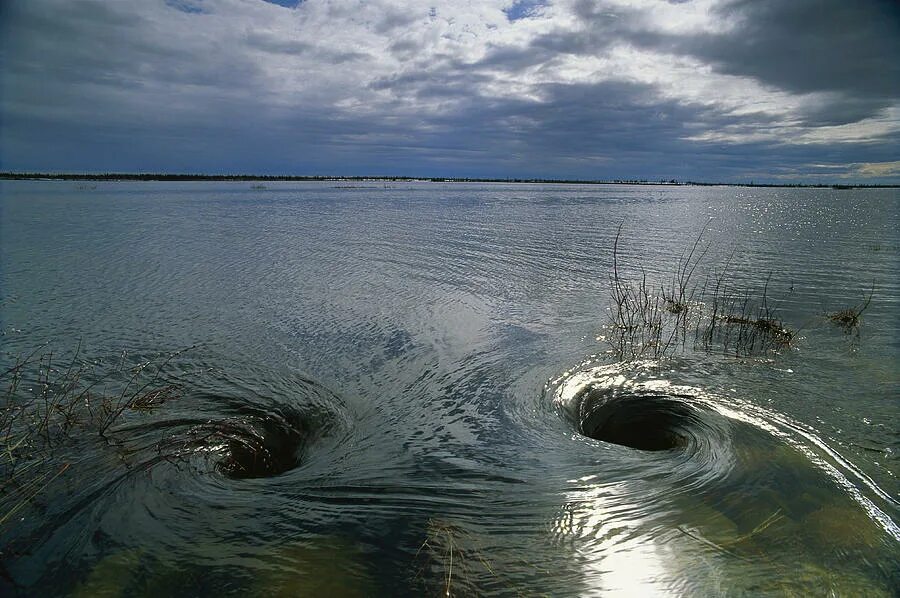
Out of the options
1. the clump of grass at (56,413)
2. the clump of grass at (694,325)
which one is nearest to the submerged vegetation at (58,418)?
the clump of grass at (56,413)

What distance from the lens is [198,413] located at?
888 cm

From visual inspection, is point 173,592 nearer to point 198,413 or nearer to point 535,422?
point 198,413

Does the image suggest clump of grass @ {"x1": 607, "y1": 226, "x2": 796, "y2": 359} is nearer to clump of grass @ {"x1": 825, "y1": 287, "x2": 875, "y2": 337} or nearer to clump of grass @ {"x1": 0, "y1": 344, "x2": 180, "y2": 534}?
clump of grass @ {"x1": 825, "y1": 287, "x2": 875, "y2": 337}

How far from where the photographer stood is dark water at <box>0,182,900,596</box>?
5.29 meters

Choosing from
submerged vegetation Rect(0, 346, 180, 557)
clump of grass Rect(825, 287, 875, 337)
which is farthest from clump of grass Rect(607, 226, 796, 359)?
submerged vegetation Rect(0, 346, 180, 557)

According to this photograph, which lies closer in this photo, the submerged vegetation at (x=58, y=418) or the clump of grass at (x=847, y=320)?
the submerged vegetation at (x=58, y=418)

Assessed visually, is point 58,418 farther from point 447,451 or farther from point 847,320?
point 847,320

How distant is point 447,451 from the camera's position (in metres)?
7.92

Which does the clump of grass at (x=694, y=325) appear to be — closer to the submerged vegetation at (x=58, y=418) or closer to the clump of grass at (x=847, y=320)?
the clump of grass at (x=847, y=320)

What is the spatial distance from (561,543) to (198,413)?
7.09 metres

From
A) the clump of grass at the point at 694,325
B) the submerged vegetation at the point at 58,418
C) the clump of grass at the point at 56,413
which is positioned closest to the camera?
the submerged vegetation at the point at 58,418

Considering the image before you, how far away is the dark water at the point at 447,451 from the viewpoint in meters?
5.29

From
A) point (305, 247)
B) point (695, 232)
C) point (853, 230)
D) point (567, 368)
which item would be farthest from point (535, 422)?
point (853, 230)

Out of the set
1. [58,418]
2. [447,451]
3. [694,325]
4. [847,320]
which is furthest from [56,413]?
[847,320]
